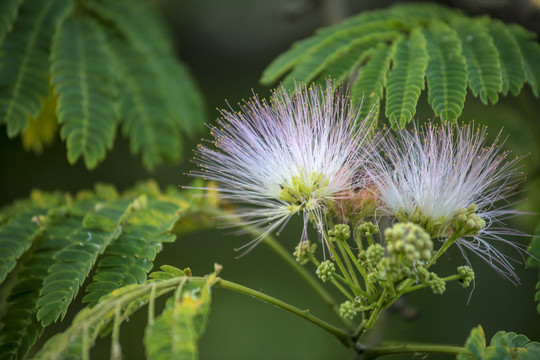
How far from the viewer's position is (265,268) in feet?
15.6

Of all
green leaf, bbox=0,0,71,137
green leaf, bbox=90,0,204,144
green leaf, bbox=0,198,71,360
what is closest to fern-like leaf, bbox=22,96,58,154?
green leaf, bbox=0,0,71,137

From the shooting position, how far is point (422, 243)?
63.7 inches

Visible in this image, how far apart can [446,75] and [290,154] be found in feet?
2.48

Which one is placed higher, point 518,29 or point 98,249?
point 518,29

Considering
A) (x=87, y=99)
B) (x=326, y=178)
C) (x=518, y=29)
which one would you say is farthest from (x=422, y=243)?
(x=87, y=99)

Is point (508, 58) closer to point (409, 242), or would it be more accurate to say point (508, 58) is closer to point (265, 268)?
point (409, 242)

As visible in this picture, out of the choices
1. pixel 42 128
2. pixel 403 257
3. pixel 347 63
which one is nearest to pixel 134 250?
pixel 403 257

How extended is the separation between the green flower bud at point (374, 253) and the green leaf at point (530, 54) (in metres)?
1.15

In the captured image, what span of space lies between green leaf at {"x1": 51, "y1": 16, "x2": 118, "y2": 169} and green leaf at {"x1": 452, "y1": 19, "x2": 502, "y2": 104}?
1.82m

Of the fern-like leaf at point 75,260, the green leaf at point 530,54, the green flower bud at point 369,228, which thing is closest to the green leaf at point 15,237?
the fern-like leaf at point 75,260

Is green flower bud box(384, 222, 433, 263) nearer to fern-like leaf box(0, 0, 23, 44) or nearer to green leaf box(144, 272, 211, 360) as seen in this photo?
green leaf box(144, 272, 211, 360)

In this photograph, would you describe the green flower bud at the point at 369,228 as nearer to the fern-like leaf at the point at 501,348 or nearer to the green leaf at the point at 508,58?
the fern-like leaf at the point at 501,348

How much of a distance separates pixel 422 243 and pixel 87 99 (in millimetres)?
1931

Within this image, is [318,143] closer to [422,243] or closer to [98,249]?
[422,243]
